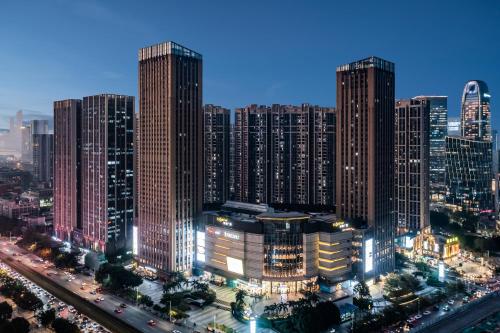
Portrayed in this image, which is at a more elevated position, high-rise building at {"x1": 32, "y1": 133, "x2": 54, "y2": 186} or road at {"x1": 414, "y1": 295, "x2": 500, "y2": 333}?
high-rise building at {"x1": 32, "y1": 133, "x2": 54, "y2": 186}

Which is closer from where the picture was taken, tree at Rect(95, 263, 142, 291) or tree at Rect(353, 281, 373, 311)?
tree at Rect(353, 281, 373, 311)

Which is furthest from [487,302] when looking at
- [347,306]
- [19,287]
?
[19,287]

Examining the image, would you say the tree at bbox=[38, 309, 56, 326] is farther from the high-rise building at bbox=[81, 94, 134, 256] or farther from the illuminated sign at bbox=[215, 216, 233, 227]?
the high-rise building at bbox=[81, 94, 134, 256]

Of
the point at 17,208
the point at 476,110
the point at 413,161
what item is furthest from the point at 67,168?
the point at 476,110

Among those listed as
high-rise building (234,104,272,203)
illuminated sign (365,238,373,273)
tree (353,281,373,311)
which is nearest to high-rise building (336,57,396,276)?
illuminated sign (365,238,373,273)

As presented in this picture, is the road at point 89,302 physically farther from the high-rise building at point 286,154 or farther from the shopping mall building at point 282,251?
the high-rise building at point 286,154

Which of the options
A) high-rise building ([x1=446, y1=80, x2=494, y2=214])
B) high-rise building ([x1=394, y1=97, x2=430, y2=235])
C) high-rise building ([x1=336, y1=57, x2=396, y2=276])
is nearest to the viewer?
high-rise building ([x1=336, y1=57, x2=396, y2=276])

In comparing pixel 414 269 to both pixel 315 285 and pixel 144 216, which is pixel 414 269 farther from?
pixel 144 216

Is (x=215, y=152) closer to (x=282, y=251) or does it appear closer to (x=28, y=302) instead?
(x=282, y=251)
